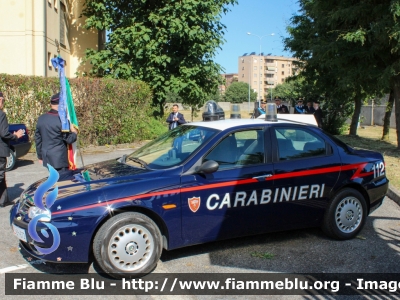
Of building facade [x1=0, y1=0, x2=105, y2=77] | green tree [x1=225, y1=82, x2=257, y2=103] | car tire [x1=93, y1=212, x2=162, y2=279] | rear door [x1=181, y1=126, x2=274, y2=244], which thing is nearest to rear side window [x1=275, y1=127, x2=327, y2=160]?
rear door [x1=181, y1=126, x2=274, y2=244]

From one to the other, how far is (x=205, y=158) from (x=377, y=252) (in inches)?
93.1

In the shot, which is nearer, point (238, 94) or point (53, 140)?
point (53, 140)

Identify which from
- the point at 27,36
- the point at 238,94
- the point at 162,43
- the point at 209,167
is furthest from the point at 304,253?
the point at 238,94

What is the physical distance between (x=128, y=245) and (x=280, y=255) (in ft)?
6.04

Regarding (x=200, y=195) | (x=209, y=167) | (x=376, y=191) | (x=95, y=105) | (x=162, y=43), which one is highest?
(x=162, y=43)

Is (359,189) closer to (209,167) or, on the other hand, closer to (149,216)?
(209,167)

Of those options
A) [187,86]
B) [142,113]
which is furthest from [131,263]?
[187,86]

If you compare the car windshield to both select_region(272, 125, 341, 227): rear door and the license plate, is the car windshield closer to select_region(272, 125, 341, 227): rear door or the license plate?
select_region(272, 125, 341, 227): rear door

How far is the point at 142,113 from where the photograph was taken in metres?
16.3

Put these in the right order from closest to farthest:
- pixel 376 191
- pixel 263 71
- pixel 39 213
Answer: pixel 39 213 < pixel 376 191 < pixel 263 71

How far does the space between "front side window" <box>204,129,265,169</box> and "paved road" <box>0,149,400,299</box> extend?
1.07m

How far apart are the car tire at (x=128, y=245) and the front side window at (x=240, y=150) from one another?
1075mm

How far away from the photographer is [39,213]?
14.2 ft

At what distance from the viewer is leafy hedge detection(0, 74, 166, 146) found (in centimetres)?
1305
